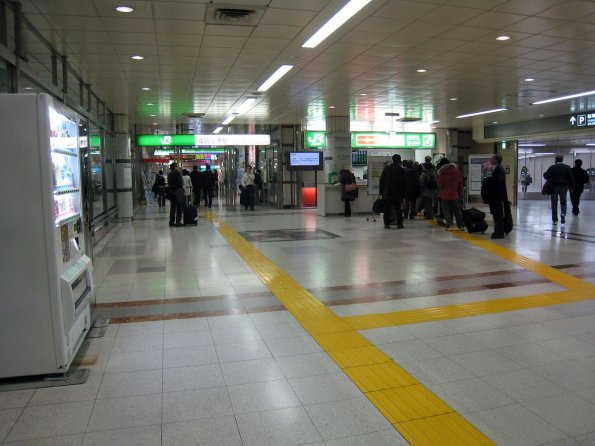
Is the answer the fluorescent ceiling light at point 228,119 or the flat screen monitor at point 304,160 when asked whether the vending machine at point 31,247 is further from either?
→ the flat screen monitor at point 304,160

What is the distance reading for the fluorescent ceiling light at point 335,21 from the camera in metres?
5.57

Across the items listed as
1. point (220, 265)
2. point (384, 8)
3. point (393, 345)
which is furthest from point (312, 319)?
point (384, 8)

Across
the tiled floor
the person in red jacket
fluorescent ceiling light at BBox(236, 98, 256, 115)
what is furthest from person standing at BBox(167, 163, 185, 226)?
the person in red jacket

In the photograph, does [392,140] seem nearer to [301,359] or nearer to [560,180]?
[560,180]

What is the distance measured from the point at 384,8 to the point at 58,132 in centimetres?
395

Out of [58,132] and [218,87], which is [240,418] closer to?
[58,132]

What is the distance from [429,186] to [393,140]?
30.4 feet

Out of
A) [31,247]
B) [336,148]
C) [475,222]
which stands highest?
[336,148]

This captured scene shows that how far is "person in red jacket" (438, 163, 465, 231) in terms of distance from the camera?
9.55m

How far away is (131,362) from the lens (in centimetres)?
348

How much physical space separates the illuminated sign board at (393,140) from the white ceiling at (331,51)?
7196 millimetres

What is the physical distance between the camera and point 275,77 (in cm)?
944

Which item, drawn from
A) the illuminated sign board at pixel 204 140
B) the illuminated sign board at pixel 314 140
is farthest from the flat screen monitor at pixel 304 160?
Answer: the illuminated sign board at pixel 314 140

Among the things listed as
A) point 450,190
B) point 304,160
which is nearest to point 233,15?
point 450,190
